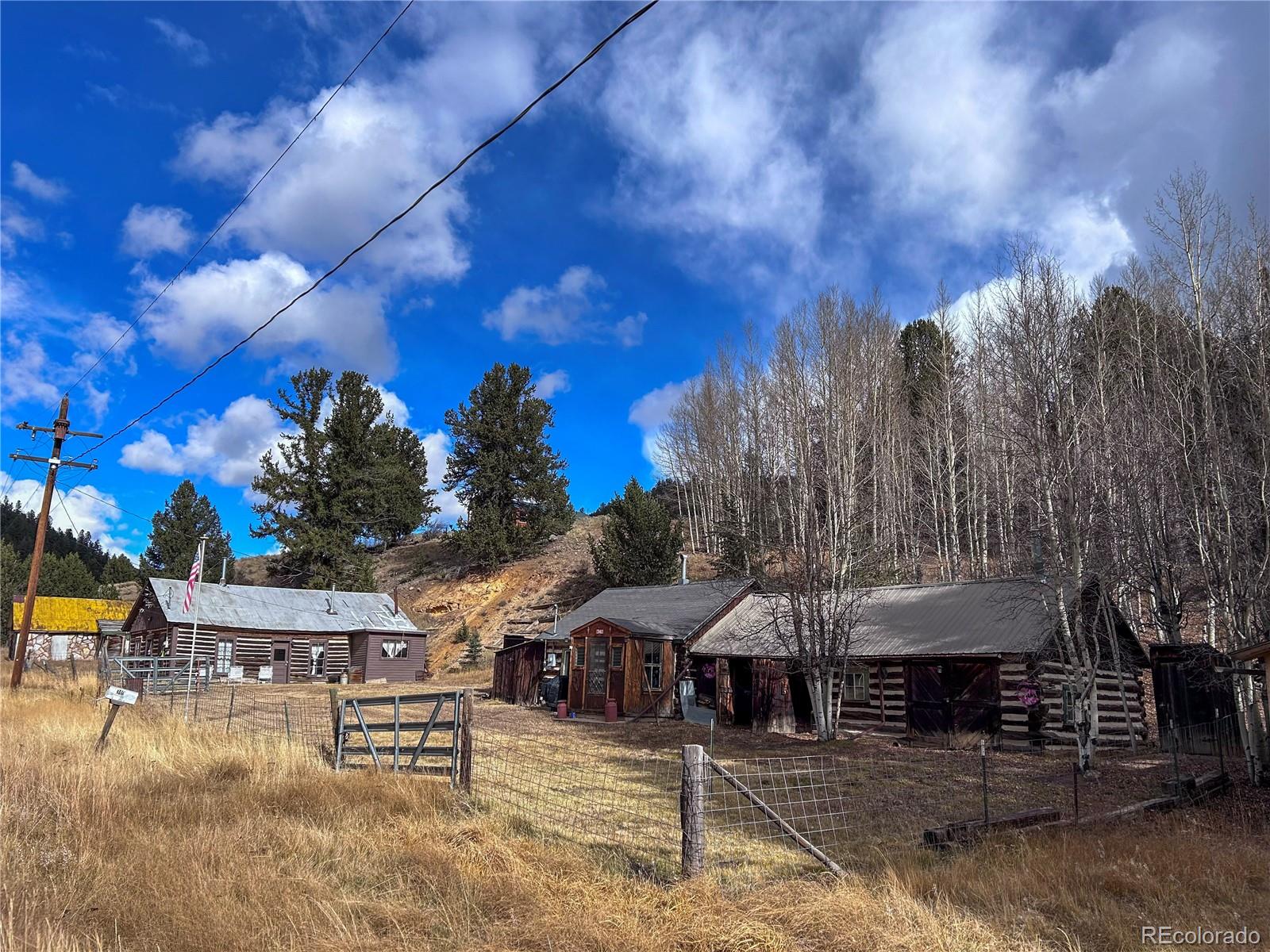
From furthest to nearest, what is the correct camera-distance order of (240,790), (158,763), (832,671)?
(832,671), (158,763), (240,790)

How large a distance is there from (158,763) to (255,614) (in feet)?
110

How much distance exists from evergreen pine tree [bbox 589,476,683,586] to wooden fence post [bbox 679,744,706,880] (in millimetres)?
35357

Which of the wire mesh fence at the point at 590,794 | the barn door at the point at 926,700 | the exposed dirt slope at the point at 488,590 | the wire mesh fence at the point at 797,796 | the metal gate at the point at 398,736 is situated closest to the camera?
the wire mesh fence at the point at 797,796

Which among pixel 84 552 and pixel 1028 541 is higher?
pixel 84 552

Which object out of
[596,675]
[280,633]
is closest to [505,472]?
[280,633]

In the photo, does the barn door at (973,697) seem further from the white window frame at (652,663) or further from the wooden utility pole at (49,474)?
the wooden utility pole at (49,474)

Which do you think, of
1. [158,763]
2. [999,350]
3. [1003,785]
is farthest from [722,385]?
[158,763]

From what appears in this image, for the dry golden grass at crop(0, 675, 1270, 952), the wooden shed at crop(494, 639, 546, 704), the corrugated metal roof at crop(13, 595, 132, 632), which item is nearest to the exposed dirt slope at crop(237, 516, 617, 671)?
the wooden shed at crop(494, 639, 546, 704)

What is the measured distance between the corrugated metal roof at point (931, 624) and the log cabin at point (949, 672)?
0.05 metres

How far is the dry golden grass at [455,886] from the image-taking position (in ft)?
18.9

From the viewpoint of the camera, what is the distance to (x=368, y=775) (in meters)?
10.8

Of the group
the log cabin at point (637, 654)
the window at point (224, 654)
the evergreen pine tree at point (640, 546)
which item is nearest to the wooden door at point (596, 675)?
the log cabin at point (637, 654)

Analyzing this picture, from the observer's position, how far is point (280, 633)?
4259 cm

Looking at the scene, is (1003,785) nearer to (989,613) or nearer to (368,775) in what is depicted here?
(989,613)
